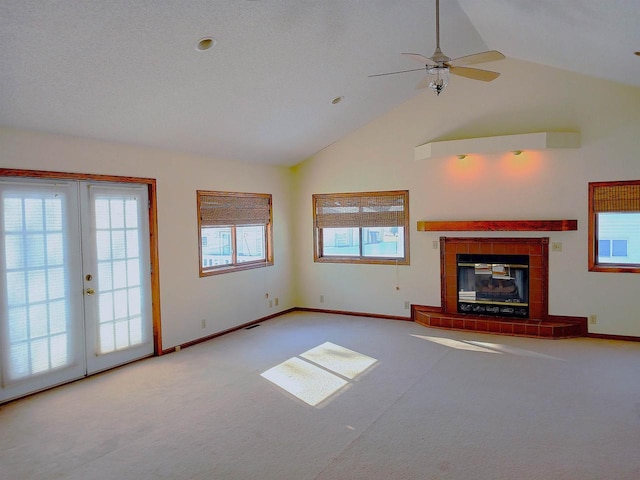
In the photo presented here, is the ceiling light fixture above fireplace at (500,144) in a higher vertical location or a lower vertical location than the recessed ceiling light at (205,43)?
lower

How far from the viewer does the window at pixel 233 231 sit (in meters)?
6.20

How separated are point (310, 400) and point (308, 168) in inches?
175

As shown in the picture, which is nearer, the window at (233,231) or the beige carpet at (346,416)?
the beige carpet at (346,416)

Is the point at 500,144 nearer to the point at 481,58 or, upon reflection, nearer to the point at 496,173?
the point at 496,173

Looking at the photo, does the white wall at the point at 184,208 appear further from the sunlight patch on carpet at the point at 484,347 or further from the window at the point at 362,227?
the sunlight patch on carpet at the point at 484,347

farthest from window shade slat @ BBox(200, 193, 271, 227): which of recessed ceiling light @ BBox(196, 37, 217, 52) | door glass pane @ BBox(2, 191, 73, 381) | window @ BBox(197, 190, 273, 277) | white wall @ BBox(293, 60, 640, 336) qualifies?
recessed ceiling light @ BBox(196, 37, 217, 52)

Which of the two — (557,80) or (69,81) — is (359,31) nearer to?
(69,81)

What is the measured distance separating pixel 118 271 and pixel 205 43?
2647 millimetres

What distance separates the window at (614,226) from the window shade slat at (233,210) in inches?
175

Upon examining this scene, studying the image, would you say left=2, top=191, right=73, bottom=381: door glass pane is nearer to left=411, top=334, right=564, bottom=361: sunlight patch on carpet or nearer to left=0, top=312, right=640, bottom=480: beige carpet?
left=0, top=312, right=640, bottom=480: beige carpet

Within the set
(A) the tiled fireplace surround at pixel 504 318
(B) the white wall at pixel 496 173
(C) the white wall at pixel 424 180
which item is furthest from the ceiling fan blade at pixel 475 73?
(A) the tiled fireplace surround at pixel 504 318

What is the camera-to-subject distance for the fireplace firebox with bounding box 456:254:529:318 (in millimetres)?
6227

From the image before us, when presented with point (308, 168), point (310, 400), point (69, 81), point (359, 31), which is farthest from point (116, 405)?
point (308, 168)

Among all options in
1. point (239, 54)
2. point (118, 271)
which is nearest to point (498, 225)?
point (239, 54)
